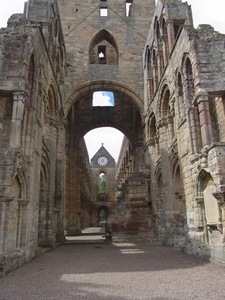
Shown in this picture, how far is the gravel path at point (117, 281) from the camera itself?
4.07 meters

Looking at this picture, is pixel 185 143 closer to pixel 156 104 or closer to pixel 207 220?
pixel 207 220

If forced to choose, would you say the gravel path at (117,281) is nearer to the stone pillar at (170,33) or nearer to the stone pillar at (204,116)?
the stone pillar at (204,116)

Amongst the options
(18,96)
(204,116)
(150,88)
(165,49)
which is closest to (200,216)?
(204,116)

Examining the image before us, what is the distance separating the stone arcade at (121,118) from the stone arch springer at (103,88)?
6 cm

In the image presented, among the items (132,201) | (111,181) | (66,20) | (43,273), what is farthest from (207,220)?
(111,181)

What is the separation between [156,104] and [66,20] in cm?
902

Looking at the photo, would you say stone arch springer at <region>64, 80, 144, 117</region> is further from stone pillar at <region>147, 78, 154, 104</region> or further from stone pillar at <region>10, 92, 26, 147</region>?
stone pillar at <region>10, 92, 26, 147</region>

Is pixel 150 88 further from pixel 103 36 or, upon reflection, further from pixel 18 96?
pixel 18 96

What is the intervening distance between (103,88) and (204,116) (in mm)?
9853

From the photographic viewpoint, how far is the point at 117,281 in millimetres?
4965

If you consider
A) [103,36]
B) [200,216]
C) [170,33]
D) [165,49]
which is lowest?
[200,216]

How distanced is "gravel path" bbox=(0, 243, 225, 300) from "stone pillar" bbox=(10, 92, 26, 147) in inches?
120

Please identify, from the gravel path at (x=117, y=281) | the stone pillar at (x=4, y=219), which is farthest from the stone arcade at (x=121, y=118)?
the gravel path at (x=117, y=281)

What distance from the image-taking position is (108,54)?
20.5 metres
